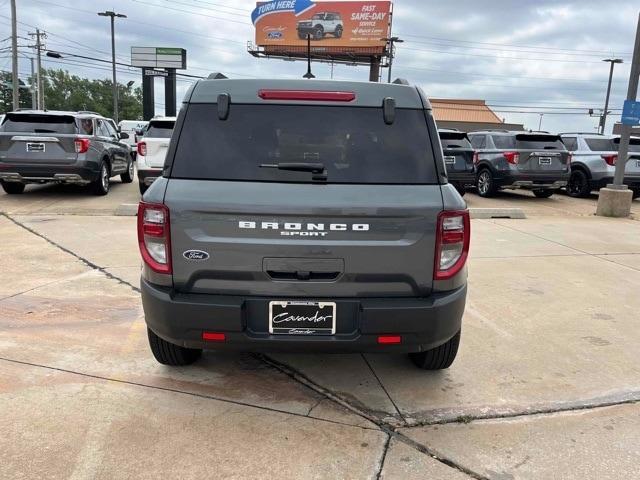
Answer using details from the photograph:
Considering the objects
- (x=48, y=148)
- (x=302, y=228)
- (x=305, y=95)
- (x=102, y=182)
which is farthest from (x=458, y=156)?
(x=302, y=228)

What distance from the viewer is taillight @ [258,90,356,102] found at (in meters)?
3.12

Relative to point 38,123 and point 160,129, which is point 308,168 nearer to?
point 160,129

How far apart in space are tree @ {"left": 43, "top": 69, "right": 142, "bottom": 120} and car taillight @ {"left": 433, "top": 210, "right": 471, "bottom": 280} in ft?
352

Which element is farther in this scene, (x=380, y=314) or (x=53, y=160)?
(x=53, y=160)

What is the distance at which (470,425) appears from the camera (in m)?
3.16

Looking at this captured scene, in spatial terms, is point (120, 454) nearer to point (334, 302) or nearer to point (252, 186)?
point (334, 302)

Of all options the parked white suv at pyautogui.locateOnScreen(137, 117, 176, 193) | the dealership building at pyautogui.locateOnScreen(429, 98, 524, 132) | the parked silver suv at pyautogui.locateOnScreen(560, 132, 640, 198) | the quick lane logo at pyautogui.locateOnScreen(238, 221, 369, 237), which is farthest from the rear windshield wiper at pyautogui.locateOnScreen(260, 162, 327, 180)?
the dealership building at pyautogui.locateOnScreen(429, 98, 524, 132)

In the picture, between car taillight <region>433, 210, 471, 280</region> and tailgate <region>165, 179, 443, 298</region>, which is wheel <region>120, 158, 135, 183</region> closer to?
tailgate <region>165, 179, 443, 298</region>

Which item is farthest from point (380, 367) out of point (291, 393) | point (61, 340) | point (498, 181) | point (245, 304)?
point (498, 181)

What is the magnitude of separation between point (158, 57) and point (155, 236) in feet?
170

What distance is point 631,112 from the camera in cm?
1148

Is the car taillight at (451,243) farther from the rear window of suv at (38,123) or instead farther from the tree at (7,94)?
the tree at (7,94)

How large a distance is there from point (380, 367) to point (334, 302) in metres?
1.20

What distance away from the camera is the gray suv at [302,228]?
288cm
